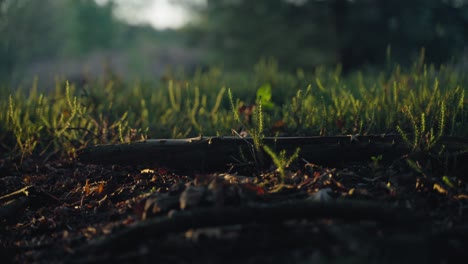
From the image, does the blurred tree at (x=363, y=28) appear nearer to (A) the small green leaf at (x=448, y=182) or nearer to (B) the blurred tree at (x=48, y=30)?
(A) the small green leaf at (x=448, y=182)

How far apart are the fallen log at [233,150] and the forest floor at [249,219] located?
60mm

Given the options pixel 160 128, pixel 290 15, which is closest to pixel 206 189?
pixel 160 128

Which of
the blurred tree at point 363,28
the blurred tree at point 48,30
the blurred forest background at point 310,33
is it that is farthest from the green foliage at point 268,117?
the blurred tree at point 48,30

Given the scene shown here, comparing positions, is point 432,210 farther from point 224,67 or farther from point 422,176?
point 224,67

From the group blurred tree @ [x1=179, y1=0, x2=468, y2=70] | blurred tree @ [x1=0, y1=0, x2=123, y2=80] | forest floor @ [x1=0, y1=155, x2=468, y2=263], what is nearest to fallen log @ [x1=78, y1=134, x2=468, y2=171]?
forest floor @ [x1=0, y1=155, x2=468, y2=263]

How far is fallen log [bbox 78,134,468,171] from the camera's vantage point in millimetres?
2119

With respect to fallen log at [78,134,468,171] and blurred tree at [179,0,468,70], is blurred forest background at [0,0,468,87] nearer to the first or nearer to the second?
blurred tree at [179,0,468,70]

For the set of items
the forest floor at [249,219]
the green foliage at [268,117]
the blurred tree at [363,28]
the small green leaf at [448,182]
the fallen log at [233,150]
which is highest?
the blurred tree at [363,28]

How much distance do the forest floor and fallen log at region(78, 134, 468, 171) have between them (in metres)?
0.06

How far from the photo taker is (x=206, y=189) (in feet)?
5.66

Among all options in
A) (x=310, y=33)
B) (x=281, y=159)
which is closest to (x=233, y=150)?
(x=281, y=159)

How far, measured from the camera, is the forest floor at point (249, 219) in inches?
52.8

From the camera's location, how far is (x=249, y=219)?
1.50 meters

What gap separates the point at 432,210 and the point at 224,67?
40.4ft
